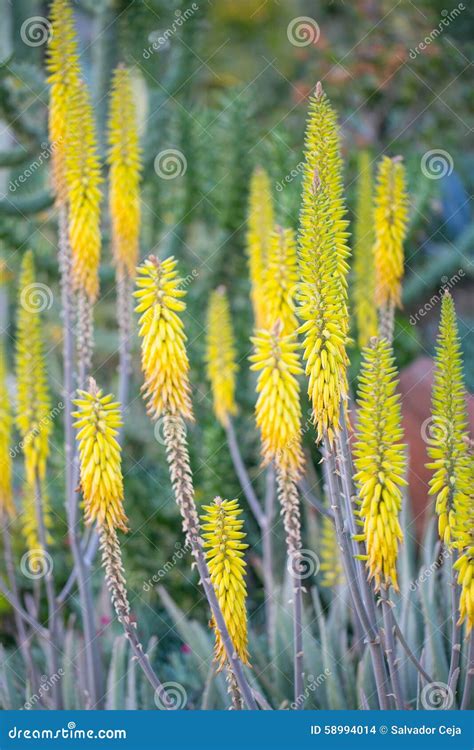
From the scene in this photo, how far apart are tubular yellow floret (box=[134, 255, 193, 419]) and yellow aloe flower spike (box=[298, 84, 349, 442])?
257 millimetres

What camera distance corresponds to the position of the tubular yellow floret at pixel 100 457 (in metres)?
1.78

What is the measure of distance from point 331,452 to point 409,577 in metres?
0.88

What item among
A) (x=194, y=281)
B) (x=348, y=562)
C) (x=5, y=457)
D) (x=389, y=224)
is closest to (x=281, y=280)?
(x=389, y=224)

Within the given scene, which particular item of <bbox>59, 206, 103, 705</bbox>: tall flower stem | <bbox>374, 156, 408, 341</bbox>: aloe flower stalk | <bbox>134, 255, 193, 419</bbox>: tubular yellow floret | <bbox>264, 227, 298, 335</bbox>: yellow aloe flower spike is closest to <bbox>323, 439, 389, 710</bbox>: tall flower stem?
<bbox>134, 255, 193, 419</bbox>: tubular yellow floret

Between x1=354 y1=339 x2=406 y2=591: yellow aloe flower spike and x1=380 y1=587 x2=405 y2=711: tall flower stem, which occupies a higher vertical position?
x1=354 y1=339 x2=406 y2=591: yellow aloe flower spike

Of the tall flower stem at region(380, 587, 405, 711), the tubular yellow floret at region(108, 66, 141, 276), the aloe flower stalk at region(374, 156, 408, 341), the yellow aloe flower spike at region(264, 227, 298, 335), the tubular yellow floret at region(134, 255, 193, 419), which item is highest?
the tubular yellow floret at region(108, 66, 141, 276)

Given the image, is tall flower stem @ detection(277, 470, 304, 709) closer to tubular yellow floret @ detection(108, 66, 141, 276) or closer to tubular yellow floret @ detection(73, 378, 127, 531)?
tubular yellow floret @ detection(73, 378, 127, 531)

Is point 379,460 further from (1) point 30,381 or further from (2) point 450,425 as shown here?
(1) point 30,381

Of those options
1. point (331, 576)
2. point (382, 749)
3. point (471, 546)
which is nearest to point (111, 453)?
point (471, 546)

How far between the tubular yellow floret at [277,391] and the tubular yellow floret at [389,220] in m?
0.66

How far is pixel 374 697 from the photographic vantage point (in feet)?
7.59

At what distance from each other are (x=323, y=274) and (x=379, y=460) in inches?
15.0

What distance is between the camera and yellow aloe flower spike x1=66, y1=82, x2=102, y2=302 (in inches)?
94.1

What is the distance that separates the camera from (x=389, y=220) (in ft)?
7.83
